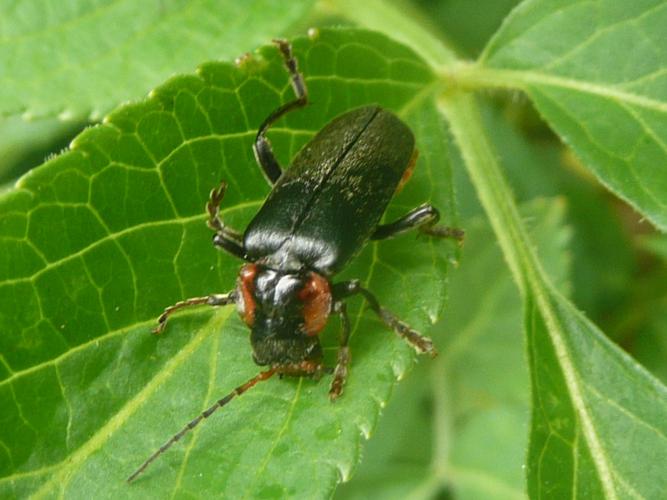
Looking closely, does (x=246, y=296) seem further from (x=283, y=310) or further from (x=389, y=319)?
(x=389, y=319)

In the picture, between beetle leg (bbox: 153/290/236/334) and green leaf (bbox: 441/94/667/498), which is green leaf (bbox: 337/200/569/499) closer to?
green leaf (bbox: 441/94/667/498)

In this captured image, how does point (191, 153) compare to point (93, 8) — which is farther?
point (93, 8)

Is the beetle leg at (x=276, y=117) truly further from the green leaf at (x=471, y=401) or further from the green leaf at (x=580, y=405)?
the green leaf at (x=471, y=401)

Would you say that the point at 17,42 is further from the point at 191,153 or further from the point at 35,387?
the point at 35,387

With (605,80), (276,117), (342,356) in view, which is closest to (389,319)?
(342,356)

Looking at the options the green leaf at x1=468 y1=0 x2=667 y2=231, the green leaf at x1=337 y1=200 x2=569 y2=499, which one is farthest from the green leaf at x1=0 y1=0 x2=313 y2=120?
the green leaf at x1=337 y1=200 x2=569 y2=499

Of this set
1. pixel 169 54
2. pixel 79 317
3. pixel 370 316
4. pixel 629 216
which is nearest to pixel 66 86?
pixel 169 54
